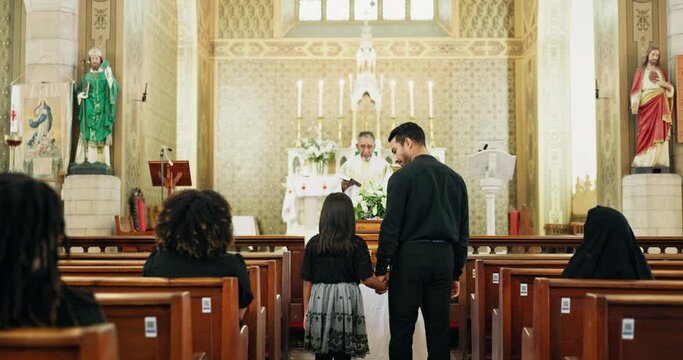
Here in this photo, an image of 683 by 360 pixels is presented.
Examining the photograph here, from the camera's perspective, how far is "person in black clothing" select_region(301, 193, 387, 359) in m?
4.59

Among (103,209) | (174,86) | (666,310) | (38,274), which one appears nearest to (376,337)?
(666,310)

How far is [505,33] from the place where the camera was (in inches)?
634

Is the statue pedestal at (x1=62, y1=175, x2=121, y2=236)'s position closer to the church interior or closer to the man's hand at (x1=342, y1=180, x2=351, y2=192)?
the church interior

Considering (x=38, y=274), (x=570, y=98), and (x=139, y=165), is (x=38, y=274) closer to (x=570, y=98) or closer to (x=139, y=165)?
(x=139, y=165)

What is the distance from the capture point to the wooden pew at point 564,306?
336 cm

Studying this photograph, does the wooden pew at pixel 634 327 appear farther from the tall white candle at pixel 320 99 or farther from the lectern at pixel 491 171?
the tall white candle at pixel 320 99

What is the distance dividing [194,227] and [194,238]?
0.16 feet

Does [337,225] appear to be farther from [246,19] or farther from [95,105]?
[246,19]

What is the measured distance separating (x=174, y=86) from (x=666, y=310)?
12343 millimetres

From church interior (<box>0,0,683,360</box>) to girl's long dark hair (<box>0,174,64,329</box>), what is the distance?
1.82ft

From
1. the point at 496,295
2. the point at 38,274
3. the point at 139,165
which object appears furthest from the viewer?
the point at 139,165

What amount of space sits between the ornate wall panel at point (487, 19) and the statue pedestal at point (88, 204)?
28.9ft

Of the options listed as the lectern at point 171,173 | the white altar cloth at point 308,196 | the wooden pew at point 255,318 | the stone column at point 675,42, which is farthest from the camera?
the white altar cloth at point 308,196

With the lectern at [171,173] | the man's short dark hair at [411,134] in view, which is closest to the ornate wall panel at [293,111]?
the lectern at [171,173]
